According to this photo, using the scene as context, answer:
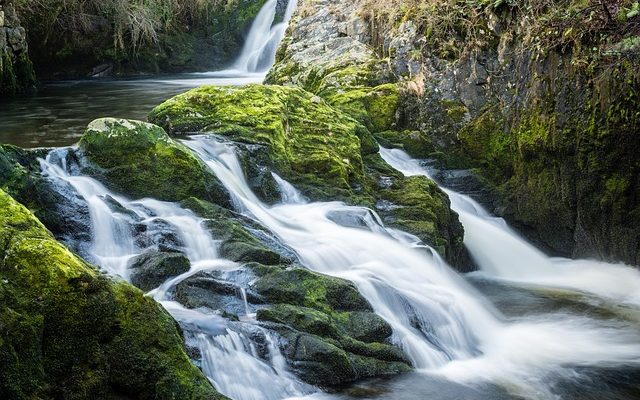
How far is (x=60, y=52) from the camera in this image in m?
21.5

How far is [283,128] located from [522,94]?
337cm

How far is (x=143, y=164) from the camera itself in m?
7.16

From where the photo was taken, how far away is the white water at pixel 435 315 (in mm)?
5598

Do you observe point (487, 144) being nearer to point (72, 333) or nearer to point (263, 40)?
point (72, 333)

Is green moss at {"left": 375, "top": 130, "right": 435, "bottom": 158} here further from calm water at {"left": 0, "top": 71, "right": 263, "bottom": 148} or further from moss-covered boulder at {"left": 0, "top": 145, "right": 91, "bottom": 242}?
moss-covered boulder at {"left": 0, "top": 145, "right": 91, "bottom": 242}

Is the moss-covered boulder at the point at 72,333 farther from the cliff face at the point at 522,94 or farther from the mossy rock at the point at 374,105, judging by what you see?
the mossy rock at the point at 374,105

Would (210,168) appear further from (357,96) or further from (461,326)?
(357,96)

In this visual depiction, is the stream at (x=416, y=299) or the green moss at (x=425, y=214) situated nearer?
the stream at (x=416, y=299)

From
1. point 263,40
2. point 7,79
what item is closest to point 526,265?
point 7,79

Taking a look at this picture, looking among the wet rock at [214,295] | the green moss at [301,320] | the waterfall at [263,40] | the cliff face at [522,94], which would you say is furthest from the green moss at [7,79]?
the green moss at [301,320]

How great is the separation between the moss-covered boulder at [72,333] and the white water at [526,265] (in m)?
5.41

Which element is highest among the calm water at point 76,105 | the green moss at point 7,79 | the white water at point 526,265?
the green moss at point 7,79

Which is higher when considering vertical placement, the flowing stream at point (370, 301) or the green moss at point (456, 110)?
the green moss at point (456, 110)

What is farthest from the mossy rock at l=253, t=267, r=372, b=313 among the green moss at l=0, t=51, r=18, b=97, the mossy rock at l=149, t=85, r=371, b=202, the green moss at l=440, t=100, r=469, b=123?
the green moss at l=0, t=51, r=18, b=97
